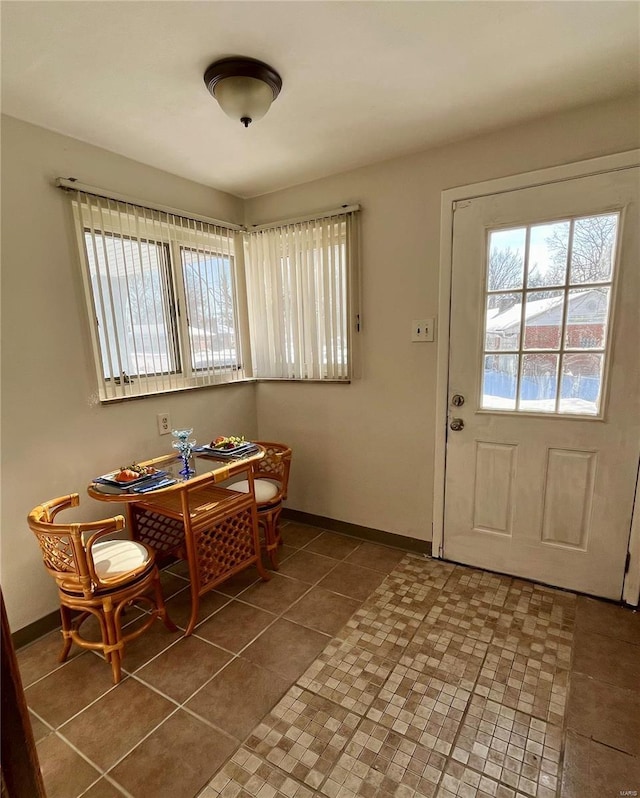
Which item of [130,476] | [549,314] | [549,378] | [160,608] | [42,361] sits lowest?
[160,608]

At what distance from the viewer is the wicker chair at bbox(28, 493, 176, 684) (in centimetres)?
153

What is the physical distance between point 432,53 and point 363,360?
1.51 meters

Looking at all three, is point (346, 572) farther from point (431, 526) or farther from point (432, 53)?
point (432, 53)

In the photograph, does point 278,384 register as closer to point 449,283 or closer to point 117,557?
point 449,283

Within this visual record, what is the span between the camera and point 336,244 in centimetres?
254

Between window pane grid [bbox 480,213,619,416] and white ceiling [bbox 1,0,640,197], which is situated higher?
white ceiling [bbox 1,0,640,197]

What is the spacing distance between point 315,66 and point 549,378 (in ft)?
5.67

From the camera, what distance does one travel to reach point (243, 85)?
150cm

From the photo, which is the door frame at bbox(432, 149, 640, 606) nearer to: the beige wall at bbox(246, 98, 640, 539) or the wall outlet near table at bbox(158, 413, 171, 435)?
the beige wall at bbox(246, 98, 640, 539)

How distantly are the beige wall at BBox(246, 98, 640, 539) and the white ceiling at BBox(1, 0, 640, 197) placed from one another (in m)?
0.13

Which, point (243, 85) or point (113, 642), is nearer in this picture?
point (243, 85)

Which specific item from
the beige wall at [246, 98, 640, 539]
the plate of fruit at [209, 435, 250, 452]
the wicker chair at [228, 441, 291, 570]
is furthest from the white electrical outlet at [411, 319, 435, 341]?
the plate of fruit at [209, 435, 250, 452]

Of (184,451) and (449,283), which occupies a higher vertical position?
(449,283)

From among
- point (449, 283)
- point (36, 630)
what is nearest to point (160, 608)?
point (36, 630)
